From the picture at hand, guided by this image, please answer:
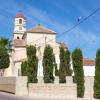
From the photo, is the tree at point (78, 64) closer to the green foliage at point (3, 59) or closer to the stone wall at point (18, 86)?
the stone wall at point (18, 86)

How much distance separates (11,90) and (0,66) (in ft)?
83.3

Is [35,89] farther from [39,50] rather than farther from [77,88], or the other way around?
[39,50]

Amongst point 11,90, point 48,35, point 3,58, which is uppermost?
point 48,35

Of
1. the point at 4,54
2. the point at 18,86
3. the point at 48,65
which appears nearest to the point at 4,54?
the point at 4,54

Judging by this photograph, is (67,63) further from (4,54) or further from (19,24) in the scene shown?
(19,24)

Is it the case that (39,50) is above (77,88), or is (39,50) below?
above

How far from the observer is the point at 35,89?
32.4 meters

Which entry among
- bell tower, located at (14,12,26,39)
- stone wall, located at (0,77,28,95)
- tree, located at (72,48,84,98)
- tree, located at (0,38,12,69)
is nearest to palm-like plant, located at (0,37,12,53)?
tree, located at (0,38,12,69)

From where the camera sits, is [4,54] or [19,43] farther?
[19,43]

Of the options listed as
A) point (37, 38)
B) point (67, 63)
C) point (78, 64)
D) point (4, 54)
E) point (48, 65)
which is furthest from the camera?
point (37, 38)

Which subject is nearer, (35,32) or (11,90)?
(11,90)

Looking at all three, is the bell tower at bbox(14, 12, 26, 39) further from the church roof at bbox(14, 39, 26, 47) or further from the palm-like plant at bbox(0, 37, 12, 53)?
the palm-like plant at bbox(0, 37, 12, 53)

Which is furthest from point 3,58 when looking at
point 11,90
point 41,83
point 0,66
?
point 41,83

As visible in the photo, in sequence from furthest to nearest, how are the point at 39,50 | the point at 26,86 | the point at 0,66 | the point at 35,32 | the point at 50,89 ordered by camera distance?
the point at 35,32
the point at 39,50
the point at 0,66
the point at 26,86
the point at 50,89
